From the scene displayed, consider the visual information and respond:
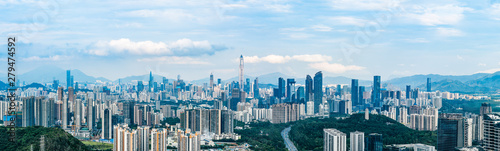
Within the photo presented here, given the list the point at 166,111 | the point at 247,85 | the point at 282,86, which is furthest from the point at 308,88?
the point at 166,111

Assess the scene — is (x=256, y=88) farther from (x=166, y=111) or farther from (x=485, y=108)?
(x=485, y=108)

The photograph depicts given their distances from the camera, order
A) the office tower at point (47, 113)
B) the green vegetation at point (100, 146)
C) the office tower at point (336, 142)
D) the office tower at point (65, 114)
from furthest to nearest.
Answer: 1. the office tower at point (65, 114)
2. the office tower at point (47, 113)
3. the green vegetation at point (100, 146)
4. the office tower at point (336, 142)

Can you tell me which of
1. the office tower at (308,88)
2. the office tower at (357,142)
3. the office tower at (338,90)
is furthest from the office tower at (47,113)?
the office tower at (338,90)

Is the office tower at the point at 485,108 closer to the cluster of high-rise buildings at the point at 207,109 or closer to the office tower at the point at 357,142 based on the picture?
the cluster of high-rise buildings at the point at 207,109

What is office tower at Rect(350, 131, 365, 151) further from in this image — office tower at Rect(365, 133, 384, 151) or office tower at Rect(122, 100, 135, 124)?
office tower at Rect(122, 100, 135, 124)

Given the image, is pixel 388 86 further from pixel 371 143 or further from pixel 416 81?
pixel 371 143

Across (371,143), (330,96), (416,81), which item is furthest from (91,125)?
(416,81)
